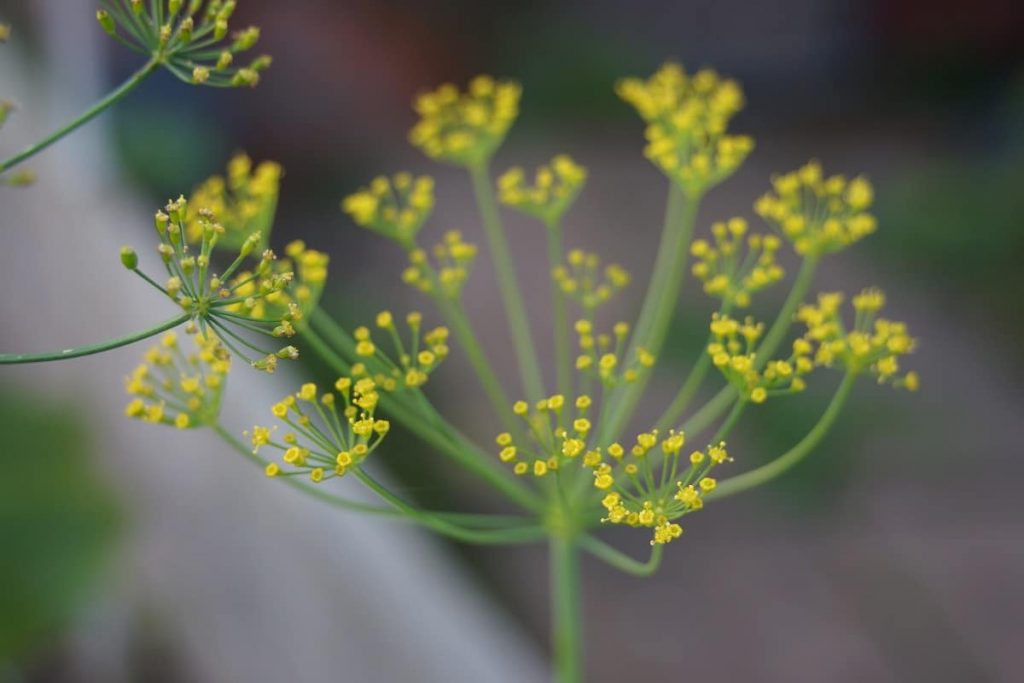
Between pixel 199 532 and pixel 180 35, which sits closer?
pixel 180 35

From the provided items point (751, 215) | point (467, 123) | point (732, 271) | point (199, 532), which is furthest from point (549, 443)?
point (751, 215)

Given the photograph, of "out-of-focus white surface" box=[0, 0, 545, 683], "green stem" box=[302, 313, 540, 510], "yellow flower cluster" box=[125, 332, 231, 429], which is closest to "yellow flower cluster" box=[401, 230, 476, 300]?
"green stem" box=[302, 313, 540, 510]

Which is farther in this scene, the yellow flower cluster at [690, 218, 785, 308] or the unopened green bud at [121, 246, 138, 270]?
the yellow flower cluster at [690, 218, 785, 308]

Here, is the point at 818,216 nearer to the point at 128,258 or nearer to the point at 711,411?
the point at 711,411

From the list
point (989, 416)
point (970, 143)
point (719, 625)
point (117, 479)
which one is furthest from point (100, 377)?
point (970, 143)

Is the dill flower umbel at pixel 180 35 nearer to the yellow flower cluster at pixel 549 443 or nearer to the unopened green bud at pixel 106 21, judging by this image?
the unopened green bud at pixel 106 21

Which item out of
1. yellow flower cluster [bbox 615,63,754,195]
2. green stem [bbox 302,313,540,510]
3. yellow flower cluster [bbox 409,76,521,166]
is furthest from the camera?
yellow flower cluster [bbox 409,76,521,166]

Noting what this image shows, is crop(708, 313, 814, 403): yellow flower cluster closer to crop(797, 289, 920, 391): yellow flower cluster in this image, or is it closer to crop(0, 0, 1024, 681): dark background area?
crop(797, 289, 920, 391): yellow flower cluster
